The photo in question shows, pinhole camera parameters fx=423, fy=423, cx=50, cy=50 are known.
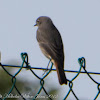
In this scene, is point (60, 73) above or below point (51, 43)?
below

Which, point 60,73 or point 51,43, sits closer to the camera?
point 60,73

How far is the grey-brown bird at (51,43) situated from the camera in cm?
648

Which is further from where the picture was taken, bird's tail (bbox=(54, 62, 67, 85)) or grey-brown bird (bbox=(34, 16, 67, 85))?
grey-brown bird (bbox=(34, 16, 67, 85))

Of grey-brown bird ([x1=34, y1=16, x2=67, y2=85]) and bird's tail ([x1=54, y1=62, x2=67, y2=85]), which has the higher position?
grey-brown bird ([x1=34, y1=16, x2=67, y2=85])

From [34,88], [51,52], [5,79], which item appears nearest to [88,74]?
[51,52]

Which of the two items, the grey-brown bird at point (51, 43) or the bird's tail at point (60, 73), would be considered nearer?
the bird's tail at point (60, 73)

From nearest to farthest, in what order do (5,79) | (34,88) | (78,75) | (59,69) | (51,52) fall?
(78,75) → (59,69) → (51,52) → (34,88) → (5,79)

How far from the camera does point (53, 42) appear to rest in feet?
23.8

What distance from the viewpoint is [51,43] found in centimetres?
722

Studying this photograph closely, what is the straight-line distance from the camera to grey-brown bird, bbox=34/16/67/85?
648 cm

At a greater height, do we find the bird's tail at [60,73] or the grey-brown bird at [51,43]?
the grey-brown bird at [51,43]

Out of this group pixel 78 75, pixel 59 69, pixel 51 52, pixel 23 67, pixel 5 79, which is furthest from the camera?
pixel 5 79

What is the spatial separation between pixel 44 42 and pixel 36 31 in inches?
30.5

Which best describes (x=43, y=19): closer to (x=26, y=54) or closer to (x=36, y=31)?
(x=36, y=31)
